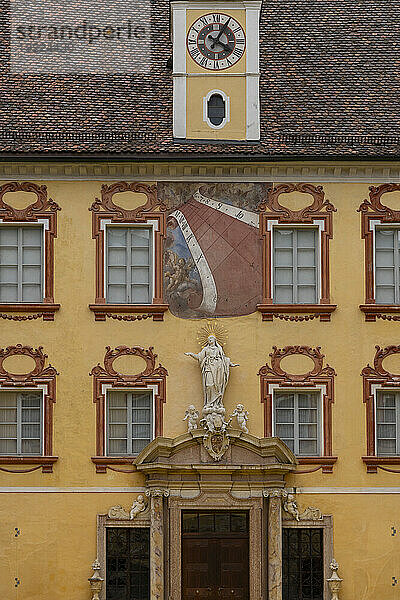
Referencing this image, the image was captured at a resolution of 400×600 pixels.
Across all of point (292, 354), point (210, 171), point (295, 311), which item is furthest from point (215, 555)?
point (210, 171)

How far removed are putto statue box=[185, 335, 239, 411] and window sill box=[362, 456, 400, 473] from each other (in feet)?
11.7

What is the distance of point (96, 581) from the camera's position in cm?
3047

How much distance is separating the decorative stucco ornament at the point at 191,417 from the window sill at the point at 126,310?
220 centimetres

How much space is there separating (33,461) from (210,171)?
7872 mm

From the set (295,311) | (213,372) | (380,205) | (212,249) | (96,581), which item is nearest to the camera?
(96,581)

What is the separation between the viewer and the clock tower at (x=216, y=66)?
32.3 m

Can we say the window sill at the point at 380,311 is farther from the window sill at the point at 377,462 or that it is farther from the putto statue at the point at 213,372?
the putto statue at the point at 213,372

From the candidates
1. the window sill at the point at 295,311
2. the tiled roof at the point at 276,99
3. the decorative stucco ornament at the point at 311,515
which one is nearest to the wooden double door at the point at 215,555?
the decorative stucco ornament at the point at 311,515

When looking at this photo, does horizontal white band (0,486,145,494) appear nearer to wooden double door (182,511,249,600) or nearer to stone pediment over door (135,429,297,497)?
stone pediment over door (135,429,297,497)

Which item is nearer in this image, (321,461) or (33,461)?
(33,461)

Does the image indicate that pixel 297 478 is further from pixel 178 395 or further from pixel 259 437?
pixel 178 395

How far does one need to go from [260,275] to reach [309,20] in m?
8.12

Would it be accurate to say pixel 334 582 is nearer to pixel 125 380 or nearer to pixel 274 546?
pixel 274 546

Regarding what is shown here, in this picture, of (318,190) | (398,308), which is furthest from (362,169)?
(398,308)
